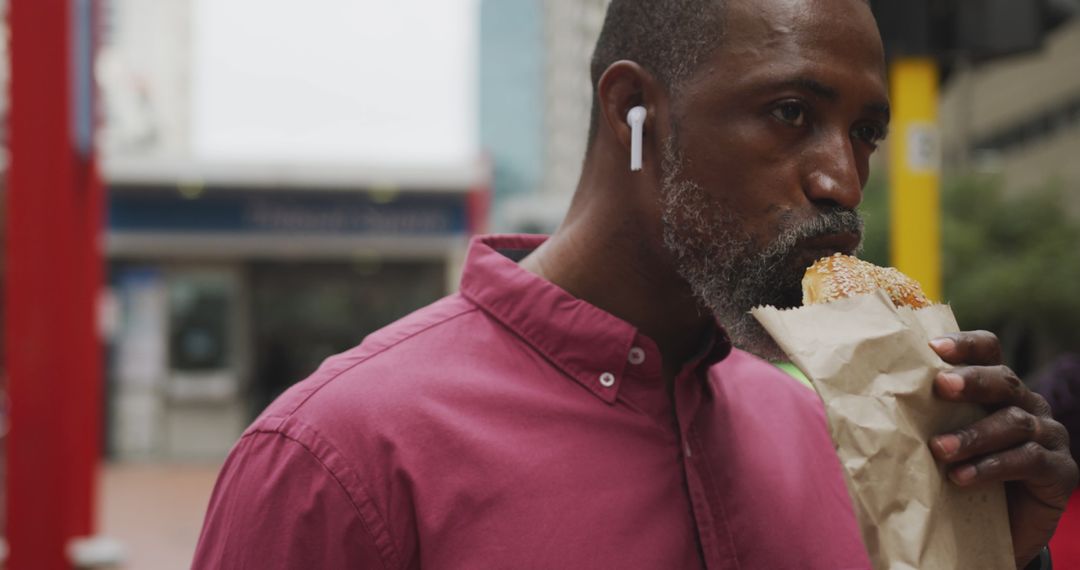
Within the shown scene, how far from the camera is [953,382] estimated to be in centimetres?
125

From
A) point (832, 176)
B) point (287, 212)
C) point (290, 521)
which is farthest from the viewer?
point (287, 212)

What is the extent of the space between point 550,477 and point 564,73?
67129mm

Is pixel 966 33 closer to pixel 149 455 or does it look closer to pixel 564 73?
pixel 149 455

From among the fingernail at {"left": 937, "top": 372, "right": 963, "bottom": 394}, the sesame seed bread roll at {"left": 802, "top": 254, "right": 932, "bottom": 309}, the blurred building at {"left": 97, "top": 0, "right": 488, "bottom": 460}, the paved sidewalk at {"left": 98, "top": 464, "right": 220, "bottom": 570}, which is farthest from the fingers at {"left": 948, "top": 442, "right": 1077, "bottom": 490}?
the blurred building at {"left": 97, "top": 0, "right": 488, "bottom": 460}

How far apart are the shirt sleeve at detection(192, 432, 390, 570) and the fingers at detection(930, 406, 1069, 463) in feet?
2.50

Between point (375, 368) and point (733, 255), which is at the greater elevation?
point (733, 255)

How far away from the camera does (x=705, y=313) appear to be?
1.70 m

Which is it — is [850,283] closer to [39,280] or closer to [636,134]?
[636,134]

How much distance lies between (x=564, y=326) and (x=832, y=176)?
0.48 metres

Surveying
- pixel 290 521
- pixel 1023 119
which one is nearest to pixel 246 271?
pixel 290 521

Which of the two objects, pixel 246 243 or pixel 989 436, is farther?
pixel 246 243

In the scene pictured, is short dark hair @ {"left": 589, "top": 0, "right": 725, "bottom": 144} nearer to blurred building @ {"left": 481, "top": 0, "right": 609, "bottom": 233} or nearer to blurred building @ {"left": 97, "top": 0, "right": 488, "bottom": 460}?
blurred building @ {"left": 97, "top": 0, "right": 488, "bottom": 460}

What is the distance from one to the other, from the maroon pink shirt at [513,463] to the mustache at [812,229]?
27 cm

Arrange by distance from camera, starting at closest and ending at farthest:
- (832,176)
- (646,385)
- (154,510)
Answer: (832,176) → (646,385) → (154,510)
